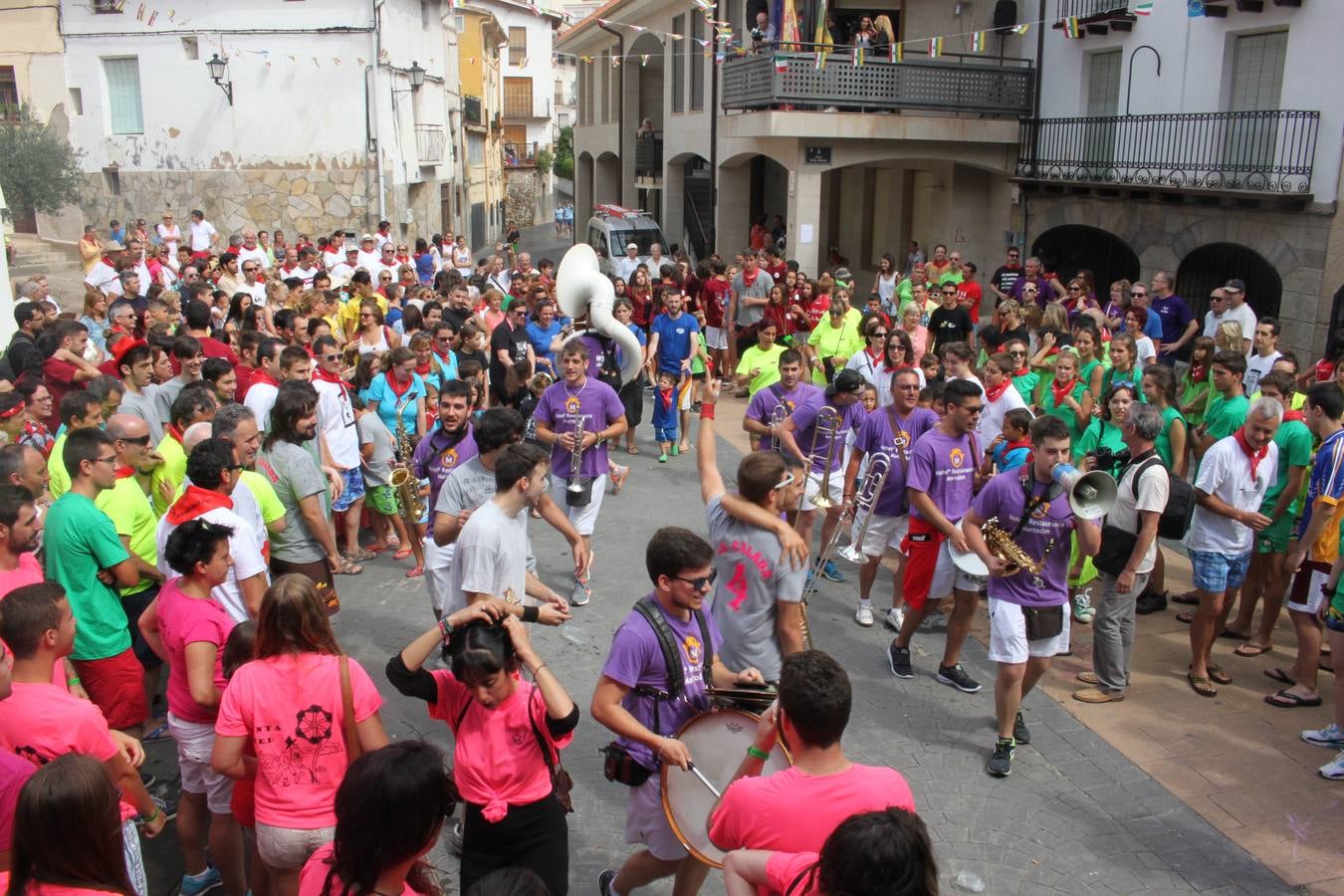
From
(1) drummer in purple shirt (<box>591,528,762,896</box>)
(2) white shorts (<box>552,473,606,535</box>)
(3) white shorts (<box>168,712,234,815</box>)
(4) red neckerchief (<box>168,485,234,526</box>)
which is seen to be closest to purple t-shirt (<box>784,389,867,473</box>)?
(2) white shorts (<box>552,473,606,535</box>)

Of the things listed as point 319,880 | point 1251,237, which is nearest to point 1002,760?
point 319,880

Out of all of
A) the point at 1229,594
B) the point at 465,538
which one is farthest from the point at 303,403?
the point at 1229,594

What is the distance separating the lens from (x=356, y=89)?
23.6 meters

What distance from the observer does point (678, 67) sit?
26.4 meters

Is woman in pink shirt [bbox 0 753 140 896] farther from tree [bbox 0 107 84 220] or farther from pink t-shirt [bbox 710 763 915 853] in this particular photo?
tree [bbox 0 107 84 220]

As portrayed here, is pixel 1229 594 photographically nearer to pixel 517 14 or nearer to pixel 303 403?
pixel 303 403

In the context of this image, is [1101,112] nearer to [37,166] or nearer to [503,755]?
[503,755]

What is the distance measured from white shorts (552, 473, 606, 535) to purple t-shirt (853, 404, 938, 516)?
191 cm

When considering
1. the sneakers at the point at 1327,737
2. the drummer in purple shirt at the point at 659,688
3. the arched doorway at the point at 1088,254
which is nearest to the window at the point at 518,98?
the arched doorway at the point at 1088,254

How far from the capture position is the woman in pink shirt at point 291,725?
3.52 metres

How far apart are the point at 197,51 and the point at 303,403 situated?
811 inches

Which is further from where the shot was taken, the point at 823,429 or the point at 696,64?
the point at 696,64

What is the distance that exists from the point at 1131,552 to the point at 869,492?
5.92 ft

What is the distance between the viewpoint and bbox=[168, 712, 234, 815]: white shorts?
163 inches
